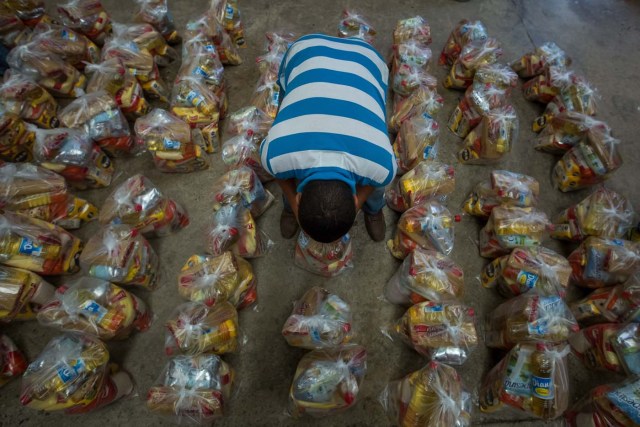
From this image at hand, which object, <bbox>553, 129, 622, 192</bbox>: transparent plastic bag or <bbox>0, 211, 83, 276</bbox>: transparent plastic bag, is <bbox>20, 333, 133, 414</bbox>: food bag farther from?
<bbox>553, 129, 622, 192</bbox>: transparent plastic bag

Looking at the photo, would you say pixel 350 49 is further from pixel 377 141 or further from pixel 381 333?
pixel 381 333

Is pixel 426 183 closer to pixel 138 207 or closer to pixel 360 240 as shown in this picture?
pixel 360 240

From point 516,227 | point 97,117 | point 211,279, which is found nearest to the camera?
point 211,279

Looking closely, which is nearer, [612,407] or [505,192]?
[612,407]

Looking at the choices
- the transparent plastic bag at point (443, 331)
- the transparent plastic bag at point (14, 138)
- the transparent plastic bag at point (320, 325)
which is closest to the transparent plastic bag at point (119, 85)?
the transparent plastic bag at point (14, 138)

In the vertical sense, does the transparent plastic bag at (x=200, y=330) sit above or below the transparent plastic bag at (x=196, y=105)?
below

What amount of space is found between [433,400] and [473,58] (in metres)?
2.59

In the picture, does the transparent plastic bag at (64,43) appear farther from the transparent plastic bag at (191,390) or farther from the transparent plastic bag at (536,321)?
the transparent plastic bag at (536,321)

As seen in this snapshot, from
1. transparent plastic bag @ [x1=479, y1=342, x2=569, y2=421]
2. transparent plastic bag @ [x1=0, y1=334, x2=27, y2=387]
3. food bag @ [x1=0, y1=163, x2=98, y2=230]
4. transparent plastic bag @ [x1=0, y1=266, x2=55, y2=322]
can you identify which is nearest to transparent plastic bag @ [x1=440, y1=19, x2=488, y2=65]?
transparent plastic bag @ [x1=479, y1=342, x2=569, y2=421]

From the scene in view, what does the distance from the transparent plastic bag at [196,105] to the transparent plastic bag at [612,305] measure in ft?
8.80

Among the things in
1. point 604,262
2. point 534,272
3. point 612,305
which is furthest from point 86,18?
point 612,305

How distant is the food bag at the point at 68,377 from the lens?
1.42 m

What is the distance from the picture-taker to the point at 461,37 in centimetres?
296

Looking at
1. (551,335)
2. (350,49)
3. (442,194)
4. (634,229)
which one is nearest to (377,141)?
(350,49)
